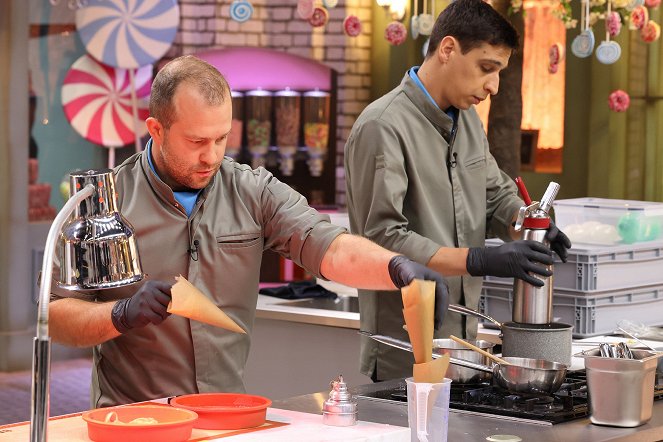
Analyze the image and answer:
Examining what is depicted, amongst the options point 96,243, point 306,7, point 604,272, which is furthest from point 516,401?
point 306,7

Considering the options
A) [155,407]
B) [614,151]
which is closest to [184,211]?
[155,407]

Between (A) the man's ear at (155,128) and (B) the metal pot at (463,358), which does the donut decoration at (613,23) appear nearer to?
(B) the metal pot at (463,358)

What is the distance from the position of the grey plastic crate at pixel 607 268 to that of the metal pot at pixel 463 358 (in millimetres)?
1117

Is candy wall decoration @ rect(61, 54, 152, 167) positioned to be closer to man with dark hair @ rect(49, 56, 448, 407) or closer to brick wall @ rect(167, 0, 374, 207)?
brick wall @ rect(167, 0, 374, 207)

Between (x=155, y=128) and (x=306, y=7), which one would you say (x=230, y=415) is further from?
(x=306, y=7)

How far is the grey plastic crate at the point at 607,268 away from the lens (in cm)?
403

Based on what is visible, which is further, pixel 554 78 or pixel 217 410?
pixel 554 78

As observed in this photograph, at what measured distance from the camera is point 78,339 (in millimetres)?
2658

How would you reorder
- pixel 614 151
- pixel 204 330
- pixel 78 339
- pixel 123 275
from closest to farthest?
pixel 123 275
pixel 78 339
pixel 204 330
pixel 614 151

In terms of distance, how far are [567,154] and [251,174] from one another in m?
5.16

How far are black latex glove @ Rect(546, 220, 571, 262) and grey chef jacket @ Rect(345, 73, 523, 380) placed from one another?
32cm

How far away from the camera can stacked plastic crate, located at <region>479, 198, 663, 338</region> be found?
4.03m

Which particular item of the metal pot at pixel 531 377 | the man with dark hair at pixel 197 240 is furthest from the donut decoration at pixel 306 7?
the metal pot at pixel 531 377

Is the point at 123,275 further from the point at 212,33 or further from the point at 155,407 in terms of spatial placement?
the point at 212,33
